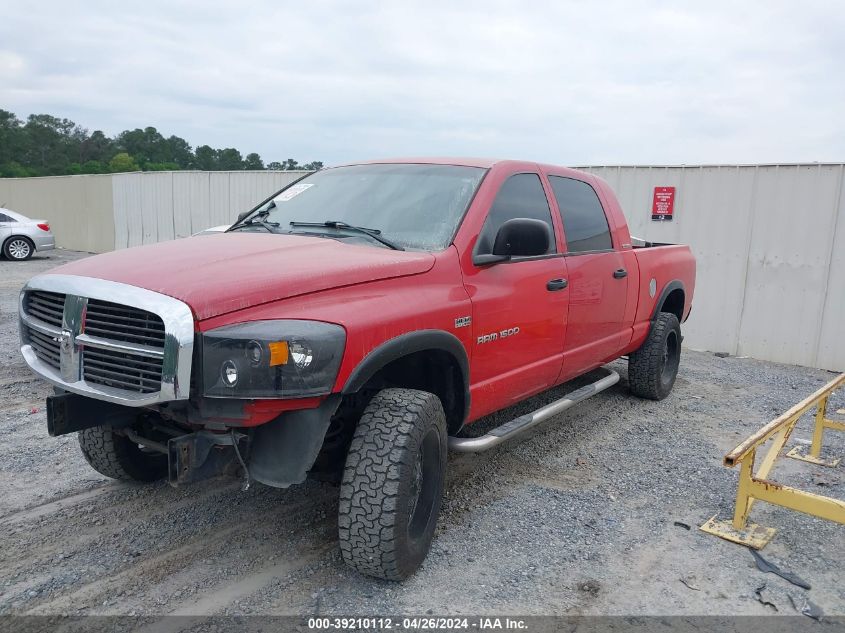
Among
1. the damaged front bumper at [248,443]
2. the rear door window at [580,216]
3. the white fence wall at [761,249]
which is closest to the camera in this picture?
the damaged front bumper at [248,443]

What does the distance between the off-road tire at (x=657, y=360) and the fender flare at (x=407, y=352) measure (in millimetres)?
2857

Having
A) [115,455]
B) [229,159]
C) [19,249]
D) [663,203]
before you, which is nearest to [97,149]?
[229,159]

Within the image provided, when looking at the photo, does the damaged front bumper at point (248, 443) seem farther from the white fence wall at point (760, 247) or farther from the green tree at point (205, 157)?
the green tree at point (205, 157)

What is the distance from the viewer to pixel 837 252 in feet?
26.4

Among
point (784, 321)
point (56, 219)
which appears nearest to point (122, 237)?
point (56, 219)

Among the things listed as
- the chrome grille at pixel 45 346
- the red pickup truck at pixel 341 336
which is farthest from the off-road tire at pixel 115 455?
the chrome grille at pixel 45 346

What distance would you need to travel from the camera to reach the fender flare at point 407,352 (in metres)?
2.83

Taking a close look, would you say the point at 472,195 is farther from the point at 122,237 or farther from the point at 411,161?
the point at 122,237

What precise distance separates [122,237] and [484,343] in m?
18.6

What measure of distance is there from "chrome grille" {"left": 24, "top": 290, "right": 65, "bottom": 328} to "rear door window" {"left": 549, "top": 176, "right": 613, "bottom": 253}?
2.97 m

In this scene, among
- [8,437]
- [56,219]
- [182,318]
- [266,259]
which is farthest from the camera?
[56,219]

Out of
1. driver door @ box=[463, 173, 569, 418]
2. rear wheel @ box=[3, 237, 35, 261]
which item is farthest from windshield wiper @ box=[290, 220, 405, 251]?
rear wheel @ box=[3, 237, 35, 261]

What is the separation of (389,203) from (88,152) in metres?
62.9

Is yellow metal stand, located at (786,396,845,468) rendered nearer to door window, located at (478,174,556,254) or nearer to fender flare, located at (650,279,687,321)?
fender flare, located at (650,279,687,321)
